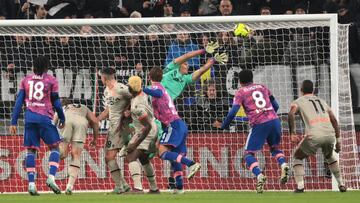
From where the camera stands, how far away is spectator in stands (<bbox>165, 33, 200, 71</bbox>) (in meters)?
20.6

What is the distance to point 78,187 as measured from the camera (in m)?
20.6

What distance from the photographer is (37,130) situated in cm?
1817

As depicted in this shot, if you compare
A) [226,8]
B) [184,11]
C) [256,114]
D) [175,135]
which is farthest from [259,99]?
[184,11]

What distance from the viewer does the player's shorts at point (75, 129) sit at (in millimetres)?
19328

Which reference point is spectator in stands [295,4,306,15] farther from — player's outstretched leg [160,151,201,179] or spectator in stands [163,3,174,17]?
player's outstretched leg [160,151,201,179]

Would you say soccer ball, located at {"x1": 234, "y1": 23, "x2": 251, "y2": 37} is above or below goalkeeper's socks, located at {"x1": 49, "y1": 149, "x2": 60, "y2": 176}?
above

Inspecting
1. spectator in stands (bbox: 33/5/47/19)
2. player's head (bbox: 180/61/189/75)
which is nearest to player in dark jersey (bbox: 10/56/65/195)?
player's head (bbox: 180/61/189/75)

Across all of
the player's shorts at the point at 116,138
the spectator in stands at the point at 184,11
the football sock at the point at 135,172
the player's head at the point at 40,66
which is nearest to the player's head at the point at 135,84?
the player's shorts at the point at 116,138

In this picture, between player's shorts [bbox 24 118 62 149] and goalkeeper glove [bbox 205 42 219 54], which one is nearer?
player's shorts [bbox 24 118 62 149]

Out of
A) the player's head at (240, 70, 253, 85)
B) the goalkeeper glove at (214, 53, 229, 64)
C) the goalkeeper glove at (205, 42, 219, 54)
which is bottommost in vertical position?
the player's head at (240, 70, 253, 85)

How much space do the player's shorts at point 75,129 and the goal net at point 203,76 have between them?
1.06 metres

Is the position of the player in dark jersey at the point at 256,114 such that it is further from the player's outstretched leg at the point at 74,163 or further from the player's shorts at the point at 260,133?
the player's outstretched leg at the point at 74,163

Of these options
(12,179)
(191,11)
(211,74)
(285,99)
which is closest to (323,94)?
(285,99)

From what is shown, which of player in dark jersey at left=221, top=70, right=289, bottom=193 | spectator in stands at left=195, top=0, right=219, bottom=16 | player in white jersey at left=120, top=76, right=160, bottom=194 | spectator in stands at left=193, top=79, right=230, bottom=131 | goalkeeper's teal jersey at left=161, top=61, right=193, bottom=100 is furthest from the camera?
spectator in stands at left=195, top=0, right=219, bottom=16
